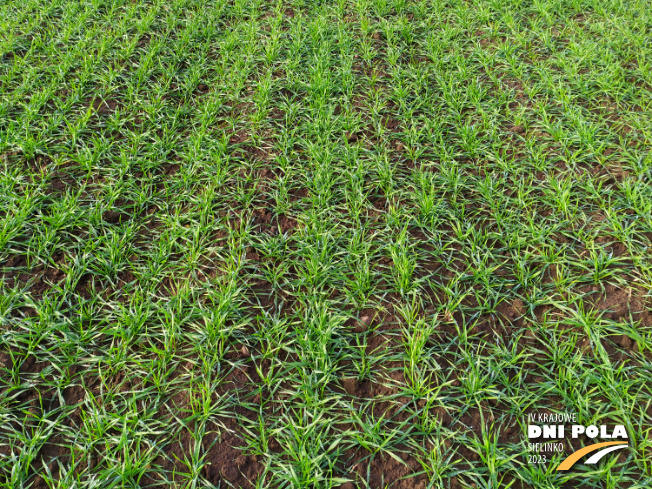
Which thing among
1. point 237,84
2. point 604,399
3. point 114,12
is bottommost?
point 604,399

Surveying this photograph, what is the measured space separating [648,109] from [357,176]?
97.8 inches

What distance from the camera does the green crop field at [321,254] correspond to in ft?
6.88

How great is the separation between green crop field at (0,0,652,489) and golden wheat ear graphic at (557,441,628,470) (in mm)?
34

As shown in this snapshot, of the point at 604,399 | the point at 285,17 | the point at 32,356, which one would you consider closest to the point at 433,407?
the point at 604,399

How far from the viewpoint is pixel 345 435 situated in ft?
6.97

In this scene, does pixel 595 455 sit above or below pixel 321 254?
below

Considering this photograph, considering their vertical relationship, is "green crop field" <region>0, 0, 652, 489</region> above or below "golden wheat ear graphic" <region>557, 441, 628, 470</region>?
above

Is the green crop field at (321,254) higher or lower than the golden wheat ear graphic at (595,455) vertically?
higher

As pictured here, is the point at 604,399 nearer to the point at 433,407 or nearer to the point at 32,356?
the point at 433,407

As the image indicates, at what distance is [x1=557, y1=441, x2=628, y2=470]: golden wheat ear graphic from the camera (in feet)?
6.61

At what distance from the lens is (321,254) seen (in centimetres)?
283

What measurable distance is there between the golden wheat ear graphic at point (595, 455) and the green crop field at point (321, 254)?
0.03 metres

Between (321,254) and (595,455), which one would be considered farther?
(321,254)

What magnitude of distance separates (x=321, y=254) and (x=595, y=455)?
1643mm
